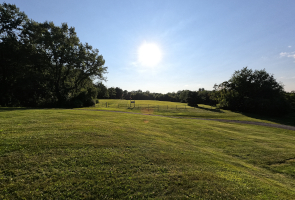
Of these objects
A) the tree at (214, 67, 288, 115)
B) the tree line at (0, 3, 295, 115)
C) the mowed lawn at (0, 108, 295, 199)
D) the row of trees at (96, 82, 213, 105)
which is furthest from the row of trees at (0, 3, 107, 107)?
the tree at (214, 67, 288, 115)

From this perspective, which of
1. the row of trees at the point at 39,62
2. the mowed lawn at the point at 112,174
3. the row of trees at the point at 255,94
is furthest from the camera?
the row of trees at the point at 255,94

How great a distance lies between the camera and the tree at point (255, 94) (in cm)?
3959

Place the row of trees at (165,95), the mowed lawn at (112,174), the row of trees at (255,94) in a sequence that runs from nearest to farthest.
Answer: the mowed lawn at (112,174), the row of trees at (255,94), the row of trees at (165,95)

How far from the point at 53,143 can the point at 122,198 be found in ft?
18.0

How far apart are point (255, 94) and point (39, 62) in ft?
227

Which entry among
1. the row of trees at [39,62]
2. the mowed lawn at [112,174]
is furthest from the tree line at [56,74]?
the mowed lawn at [112,174]

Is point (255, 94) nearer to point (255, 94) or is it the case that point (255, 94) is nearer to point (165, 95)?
point (255, 94)

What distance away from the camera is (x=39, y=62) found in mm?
32406

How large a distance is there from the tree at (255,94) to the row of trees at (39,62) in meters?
53.0

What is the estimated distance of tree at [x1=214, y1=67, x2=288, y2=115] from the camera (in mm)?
39594

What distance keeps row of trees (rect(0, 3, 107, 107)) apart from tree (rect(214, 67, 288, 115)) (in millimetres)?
53004

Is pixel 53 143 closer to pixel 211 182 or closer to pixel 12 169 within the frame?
pixel 12 169

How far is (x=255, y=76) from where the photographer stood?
46.4 meters

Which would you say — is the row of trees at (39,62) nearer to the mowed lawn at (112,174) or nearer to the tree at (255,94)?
the mowed lawn at (112,174)
